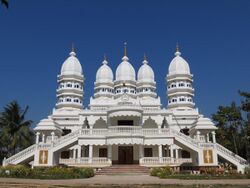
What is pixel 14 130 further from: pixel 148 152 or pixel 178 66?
pixel 178 66

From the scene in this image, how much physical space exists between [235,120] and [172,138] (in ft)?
47.8

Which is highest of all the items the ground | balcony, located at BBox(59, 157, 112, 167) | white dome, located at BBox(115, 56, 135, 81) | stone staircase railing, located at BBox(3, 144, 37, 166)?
white dome, located at BBox(115, 56, 135, 81)

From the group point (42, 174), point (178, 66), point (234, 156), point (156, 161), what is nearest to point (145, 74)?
point (178, 66)

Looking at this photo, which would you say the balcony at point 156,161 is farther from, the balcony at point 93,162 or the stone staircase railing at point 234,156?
the stone staircase railing at point 234,156

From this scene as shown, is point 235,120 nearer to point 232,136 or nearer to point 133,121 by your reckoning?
point 232,136

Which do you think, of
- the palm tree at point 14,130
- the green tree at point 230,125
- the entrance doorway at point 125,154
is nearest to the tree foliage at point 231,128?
the green tree at point 230,125

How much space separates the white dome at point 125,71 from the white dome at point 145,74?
2.11 meters

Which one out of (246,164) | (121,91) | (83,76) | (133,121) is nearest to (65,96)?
(83,76)

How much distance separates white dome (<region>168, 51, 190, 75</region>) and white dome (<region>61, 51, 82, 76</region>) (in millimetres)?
17726

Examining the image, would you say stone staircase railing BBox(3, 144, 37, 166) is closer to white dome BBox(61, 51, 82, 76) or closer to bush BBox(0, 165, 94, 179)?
bush BBox(0, 165, 94, 179)

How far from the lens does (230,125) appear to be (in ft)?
150

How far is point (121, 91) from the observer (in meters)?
53.4

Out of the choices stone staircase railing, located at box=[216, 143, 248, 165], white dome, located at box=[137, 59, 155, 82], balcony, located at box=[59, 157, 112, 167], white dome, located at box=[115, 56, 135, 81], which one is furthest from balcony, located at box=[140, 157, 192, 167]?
white dome, located at box=[137, 59, 155, 82]

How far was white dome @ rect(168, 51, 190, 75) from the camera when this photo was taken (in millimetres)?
54531
